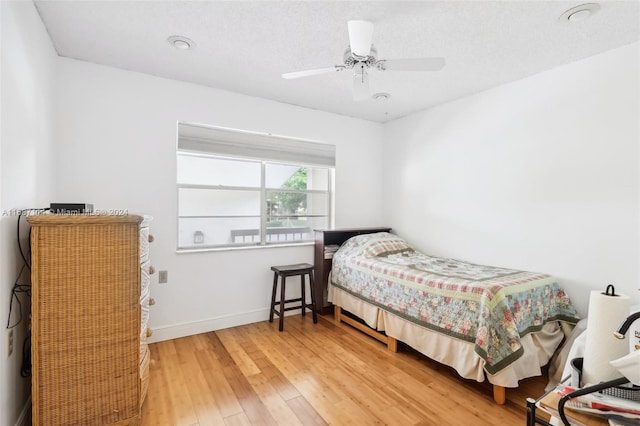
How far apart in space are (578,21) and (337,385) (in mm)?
3004

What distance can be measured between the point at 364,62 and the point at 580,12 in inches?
53.6

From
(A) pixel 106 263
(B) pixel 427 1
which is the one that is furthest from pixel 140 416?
(B) pixel 427 1

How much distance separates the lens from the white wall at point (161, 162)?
261 centimetres

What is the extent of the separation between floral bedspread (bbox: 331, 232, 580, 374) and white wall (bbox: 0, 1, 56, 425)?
2.58m

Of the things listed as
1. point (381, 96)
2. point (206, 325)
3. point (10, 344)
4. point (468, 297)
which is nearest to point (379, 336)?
point (468, 297)

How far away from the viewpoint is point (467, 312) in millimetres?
2172

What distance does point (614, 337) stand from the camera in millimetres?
883

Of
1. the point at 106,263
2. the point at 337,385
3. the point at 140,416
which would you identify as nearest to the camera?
the point at 106,263

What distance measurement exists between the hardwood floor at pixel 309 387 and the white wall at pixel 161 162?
16.2 inches

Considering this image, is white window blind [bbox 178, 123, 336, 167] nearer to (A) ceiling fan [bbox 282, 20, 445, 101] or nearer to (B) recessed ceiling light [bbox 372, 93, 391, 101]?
(B) recessed ceiling light [bbox 372, 93, 391, 101]

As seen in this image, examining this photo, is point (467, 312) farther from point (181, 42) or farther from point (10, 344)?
point (181, 42)

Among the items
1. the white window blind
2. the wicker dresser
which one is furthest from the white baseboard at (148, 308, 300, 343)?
the white window blind

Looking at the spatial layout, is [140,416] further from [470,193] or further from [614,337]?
[470,193]

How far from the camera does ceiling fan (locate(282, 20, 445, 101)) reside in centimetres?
178
